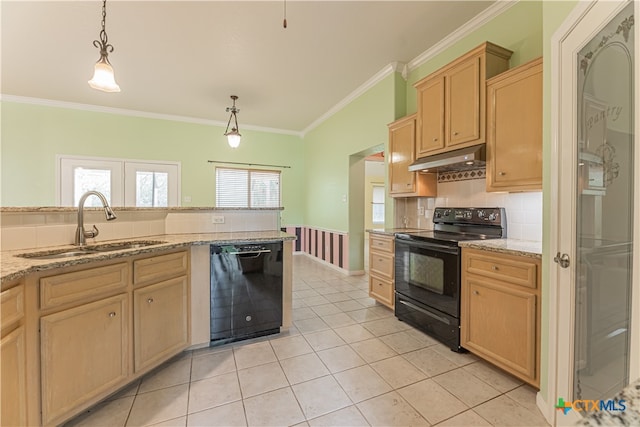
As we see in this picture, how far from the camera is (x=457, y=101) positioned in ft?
8.20

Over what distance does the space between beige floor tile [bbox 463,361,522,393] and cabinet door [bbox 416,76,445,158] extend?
1.89 meters

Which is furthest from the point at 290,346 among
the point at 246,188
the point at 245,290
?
the point at 246,188

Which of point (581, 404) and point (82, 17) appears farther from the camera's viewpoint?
point (82, 17)

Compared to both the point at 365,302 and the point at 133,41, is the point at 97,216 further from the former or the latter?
the point at 365,302

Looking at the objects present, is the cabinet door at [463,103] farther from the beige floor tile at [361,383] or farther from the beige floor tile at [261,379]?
the beige floor tile at [261,379]

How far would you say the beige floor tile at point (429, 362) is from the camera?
6.43 feet

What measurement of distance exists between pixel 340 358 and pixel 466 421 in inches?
35.7

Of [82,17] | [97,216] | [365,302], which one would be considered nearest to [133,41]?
[82,17]

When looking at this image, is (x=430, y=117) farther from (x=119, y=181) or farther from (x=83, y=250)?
(x=119, y=181)

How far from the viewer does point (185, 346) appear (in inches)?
84.4

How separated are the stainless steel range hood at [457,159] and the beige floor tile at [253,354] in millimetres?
2201

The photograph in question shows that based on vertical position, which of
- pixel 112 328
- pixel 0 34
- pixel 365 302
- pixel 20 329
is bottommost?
pixel 365 302

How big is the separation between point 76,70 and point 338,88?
3.61 meters

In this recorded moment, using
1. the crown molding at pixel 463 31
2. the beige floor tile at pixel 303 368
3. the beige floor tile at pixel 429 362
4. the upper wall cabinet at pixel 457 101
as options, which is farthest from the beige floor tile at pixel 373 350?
the crown molding at pixel 463 31
